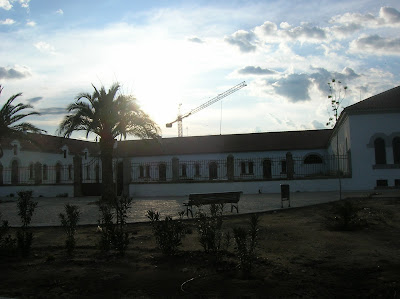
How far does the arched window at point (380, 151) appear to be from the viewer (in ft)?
81.6

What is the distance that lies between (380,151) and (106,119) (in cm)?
1701

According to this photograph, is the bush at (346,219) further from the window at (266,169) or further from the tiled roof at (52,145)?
the window at (266,169)

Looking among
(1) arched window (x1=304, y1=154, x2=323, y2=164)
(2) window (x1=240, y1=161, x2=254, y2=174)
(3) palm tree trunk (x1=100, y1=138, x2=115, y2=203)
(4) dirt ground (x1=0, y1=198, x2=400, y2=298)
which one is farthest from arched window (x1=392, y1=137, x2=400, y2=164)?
(4) dirt ground (x1=0, y1=198, x2=400, y2=298)

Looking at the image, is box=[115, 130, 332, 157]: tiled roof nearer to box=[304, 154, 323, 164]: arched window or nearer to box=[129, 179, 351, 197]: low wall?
box=[304, 154, 323, 164]: arched window

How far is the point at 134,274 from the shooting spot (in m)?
5.76

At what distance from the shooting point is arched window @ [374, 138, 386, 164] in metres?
24.9

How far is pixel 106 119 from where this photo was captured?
66.5ft

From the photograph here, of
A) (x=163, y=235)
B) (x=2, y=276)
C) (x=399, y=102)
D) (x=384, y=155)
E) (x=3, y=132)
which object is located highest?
(x=399, y=102)

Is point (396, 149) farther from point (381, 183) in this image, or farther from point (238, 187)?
point (238, 187)

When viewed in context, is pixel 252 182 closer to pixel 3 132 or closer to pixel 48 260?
pixel 3 132

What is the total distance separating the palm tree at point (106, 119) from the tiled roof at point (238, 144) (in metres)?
16.5

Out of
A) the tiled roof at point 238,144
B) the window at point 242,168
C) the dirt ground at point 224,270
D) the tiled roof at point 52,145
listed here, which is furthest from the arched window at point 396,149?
the tiled roof at point 52,145

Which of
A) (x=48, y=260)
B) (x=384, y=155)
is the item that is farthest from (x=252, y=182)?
(x=48, y=260)

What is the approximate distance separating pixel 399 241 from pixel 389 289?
322 centimetres
